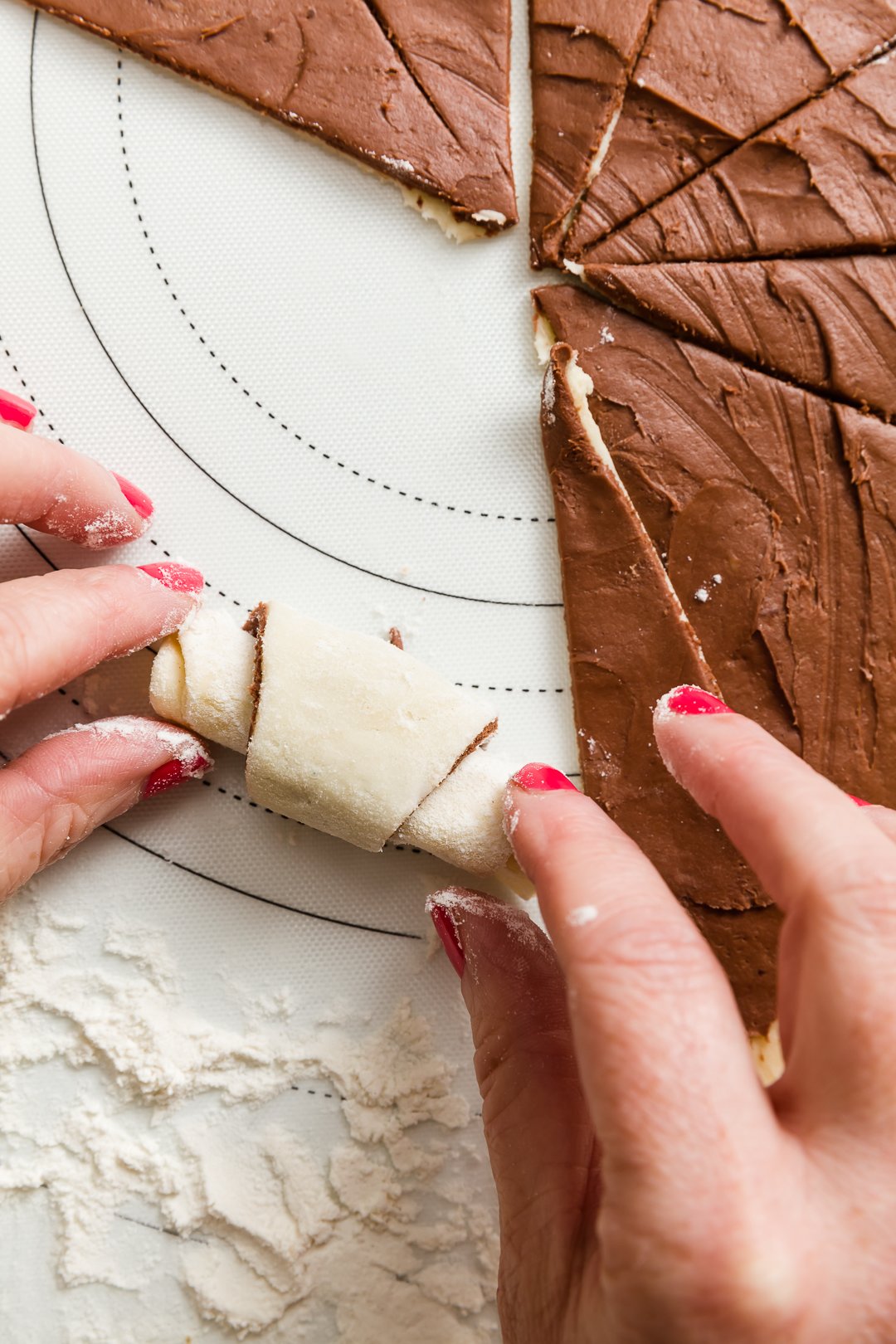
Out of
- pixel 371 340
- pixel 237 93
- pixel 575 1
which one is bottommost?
pixel 371 340

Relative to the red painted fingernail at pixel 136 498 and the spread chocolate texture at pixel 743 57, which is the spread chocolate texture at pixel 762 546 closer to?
the spread chocolate texture at pixel 743 57

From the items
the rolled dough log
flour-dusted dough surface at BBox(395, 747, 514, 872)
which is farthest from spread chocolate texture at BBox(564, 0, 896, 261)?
flour-dusted dough surface at BBox(395, 747, 514, 872)

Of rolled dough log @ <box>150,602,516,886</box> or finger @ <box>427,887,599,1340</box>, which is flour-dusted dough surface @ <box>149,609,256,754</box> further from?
finger @ <box>427,887,599,1340</box>

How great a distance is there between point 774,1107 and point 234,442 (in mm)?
1483

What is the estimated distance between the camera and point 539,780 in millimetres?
1590

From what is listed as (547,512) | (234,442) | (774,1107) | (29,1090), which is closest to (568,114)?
(547,512)

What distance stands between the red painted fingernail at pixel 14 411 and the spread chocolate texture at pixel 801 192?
1204mm

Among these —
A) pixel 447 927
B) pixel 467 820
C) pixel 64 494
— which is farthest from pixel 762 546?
pixel 64 494

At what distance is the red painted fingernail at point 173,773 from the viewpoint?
5.76 ft

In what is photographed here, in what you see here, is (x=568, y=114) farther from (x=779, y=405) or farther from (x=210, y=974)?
(x=210, y=974)

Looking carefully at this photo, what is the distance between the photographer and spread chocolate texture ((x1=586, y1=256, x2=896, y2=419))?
1753 millimetres

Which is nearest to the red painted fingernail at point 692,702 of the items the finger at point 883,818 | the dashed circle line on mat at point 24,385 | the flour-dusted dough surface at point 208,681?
the finger at point 883,818

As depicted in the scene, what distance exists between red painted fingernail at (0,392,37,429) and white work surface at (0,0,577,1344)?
0.06 m

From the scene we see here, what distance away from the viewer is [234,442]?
6.15 ft
